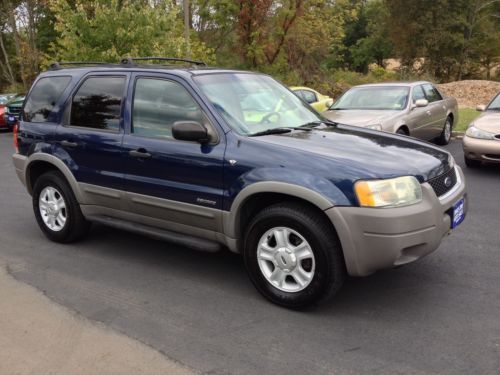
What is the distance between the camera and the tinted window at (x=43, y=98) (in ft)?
17.4

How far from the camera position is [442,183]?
3.91 metres

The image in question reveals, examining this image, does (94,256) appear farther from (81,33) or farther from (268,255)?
(81,33)

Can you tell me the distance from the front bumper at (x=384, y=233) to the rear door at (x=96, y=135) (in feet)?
7.09

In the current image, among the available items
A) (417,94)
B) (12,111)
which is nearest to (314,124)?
(417,94)

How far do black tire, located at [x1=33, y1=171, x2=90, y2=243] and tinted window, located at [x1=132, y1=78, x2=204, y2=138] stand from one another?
3.78ft

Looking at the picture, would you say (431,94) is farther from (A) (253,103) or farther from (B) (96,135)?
(B) (96,135)

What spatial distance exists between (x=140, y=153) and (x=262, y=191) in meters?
1.25

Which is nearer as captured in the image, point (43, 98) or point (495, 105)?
point (43, 98)

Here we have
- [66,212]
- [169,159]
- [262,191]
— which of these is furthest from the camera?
[66,212]

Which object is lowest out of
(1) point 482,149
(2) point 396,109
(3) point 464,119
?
(3) point 464,119

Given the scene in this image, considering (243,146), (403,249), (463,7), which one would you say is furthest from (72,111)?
(463,7)

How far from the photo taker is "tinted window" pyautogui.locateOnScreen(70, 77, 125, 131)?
4750 millimetres

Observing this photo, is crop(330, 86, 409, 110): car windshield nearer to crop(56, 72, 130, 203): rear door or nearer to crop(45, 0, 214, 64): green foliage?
crop(56, 72, 130, 203): rear door

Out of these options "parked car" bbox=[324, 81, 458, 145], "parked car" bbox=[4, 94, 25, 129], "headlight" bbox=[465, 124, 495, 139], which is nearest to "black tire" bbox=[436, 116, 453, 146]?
"parked car" bbox=[324, 81, 458, 145]
